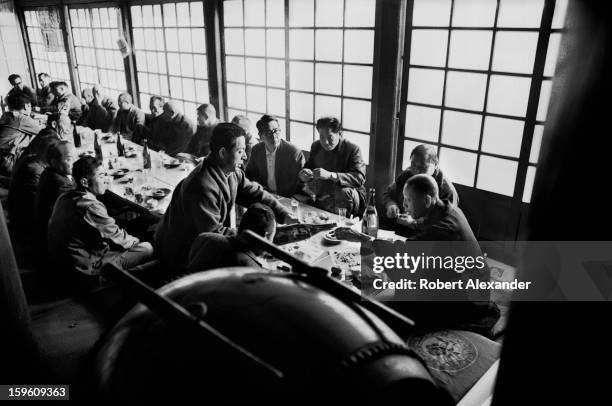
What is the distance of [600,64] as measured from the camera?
479 mm

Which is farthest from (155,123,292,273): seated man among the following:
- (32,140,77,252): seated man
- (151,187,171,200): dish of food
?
(32,140,77,252): seated man

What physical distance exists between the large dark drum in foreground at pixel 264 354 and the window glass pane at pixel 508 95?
4502mm

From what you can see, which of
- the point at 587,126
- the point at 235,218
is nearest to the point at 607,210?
the point at 587,126

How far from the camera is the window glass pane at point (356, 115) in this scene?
19.9 ft

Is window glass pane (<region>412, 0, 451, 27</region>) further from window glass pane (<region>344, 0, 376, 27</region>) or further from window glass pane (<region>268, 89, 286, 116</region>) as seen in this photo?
window glass pane (<region>268, 89, 286, 116</region>)

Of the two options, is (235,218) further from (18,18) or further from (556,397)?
(18,18)

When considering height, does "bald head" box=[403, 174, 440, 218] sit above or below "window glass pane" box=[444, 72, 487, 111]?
below

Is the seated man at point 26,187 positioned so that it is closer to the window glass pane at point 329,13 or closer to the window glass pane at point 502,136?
the window glass pane at point 329,13

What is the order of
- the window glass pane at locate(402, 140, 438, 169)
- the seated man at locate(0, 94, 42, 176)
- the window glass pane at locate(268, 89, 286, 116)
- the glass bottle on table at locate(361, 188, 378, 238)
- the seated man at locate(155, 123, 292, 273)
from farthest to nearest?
the seated man at locate(0, 94, 42, 176)
the window glass pane at locate(268, 89, 286, 116)
the window glass pane at locate(402, 140, 438, 169)
the glass bottle on table at locate(361, 188, 378, 238)
the seated man at locate(155, 123, 292, 273)

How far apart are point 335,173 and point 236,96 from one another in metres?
3.53

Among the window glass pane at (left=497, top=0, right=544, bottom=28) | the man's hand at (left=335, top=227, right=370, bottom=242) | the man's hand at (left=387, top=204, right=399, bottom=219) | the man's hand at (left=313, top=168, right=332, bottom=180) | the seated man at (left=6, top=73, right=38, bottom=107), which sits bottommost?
the man's hand at (left=387, top=204, right=399, bottom=219)

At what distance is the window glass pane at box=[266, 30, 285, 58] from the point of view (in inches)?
269

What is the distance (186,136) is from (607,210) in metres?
7.84

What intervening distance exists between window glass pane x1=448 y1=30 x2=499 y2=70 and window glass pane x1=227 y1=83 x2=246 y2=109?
3.91 meters
